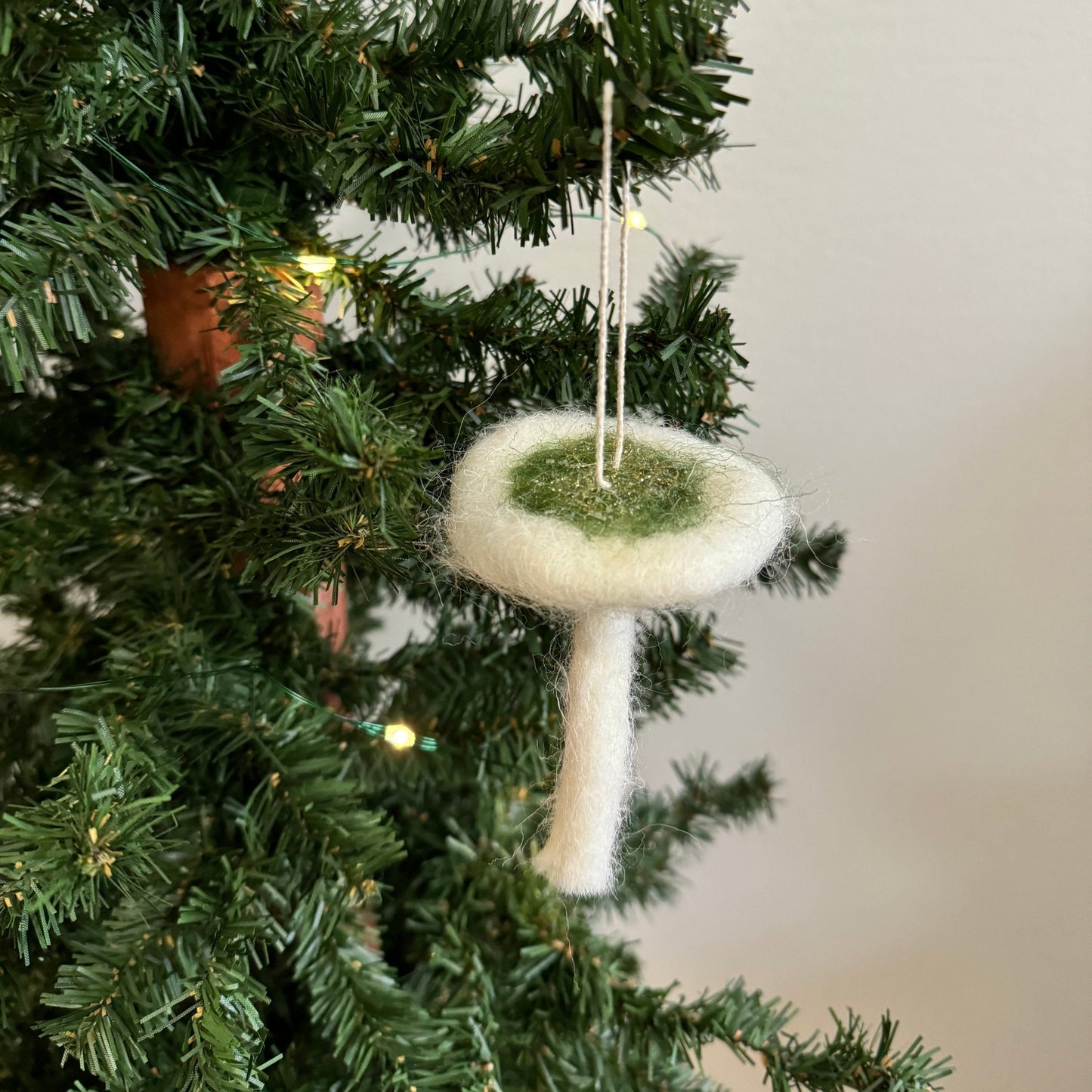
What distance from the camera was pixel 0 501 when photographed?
0.34 meters

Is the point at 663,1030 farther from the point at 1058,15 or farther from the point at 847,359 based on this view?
the point at 1058,15

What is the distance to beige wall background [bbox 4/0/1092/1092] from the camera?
56 cm

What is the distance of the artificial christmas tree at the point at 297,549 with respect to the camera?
25cm

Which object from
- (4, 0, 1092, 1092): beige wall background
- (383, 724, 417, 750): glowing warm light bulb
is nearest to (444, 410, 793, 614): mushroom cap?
(383, 724, 417, 750): glowing warm light bulb

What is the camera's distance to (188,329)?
337 millimetres

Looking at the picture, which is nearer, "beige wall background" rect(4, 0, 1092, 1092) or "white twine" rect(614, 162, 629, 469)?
"white twine" rect(614, 162, 629, 469)

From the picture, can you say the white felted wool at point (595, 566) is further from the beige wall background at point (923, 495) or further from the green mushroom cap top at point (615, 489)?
the beige wall background at point (923, 495)

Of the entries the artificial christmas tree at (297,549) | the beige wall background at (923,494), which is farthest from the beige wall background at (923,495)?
the artificial christmas tree at (297,549)

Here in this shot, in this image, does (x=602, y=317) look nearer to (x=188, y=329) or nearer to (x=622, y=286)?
(x=622, y=286)

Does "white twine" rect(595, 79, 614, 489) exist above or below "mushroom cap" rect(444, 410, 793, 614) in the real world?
above

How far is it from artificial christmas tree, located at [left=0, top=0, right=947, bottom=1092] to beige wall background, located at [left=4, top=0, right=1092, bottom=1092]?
0.23 metres

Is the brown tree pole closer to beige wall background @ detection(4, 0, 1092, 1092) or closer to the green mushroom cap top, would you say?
the green mushroom cap top

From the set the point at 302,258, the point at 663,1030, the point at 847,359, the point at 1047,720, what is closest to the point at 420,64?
the point at 302,258

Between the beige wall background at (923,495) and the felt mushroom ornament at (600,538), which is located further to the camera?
the beige wall background at (923,495)
